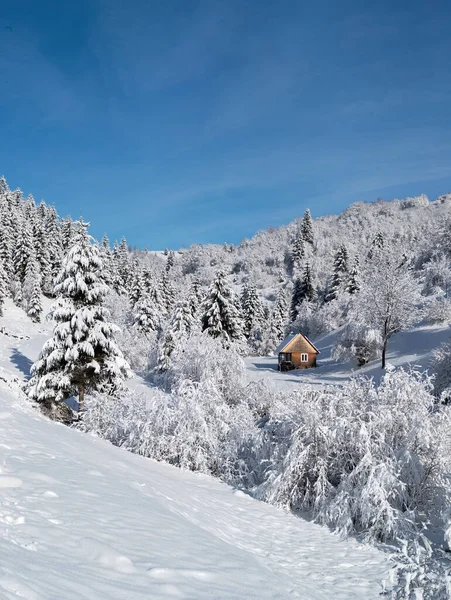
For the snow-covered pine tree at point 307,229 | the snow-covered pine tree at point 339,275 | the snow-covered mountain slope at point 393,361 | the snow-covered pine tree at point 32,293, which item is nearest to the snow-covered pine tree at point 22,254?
the snow-covered pine tree at point 32,293

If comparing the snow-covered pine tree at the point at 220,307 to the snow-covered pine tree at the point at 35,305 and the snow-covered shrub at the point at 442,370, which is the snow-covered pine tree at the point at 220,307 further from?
the snow-covered pine tree at the point at 35,305

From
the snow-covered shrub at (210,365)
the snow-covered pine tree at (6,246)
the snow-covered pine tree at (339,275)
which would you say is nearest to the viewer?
the snow-covered shrub at (210,365)

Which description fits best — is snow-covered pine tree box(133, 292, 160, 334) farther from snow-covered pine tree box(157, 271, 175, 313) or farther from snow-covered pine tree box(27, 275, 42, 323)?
snow-covered pine tree box(157, 271, 175, 313)

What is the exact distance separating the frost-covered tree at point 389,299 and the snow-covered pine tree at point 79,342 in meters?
25.0

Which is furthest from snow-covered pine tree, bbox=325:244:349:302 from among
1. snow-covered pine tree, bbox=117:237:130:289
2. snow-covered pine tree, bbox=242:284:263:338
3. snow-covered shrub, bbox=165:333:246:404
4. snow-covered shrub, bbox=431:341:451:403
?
snow-covered shrub, bbox=165:333:246:404

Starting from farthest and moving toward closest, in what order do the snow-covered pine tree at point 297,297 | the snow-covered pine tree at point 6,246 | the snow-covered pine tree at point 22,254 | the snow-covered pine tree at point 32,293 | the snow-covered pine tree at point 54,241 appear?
1. the snow-covered pine tree at point 297,297
2. the snow-covered pine tree at point 54,241
3. the snow-covered pine tree at point 22,254
4. the snow-covered pine tree at point 6,246
5. the snow-covered pine tree at point 32,293

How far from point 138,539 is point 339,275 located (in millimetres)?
61358

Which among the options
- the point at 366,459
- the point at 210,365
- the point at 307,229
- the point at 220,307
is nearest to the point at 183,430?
the point at 366,459

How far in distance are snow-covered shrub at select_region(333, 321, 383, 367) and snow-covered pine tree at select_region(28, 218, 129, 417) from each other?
80.5 feet

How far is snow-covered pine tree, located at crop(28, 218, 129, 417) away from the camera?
18578mm

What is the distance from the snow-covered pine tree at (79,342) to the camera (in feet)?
61.0

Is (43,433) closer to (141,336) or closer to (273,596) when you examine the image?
(273,596)

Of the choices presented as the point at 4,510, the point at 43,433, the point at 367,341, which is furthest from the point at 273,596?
→ the point at 367,341

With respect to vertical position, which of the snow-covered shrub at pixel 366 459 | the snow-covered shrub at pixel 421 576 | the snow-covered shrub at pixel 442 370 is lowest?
the snow-covered shrub at pixel 421 576
